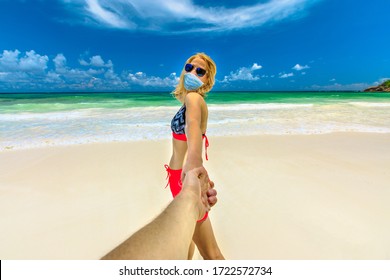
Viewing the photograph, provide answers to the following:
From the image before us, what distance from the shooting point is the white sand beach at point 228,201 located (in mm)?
2602

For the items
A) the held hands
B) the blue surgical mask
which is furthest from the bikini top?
the held hands

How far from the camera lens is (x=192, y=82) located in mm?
1872

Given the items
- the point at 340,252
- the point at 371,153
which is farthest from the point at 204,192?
the point at 371,153

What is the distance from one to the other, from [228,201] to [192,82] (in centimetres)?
225

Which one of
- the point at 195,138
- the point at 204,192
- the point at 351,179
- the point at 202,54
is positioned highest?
the point at 202,54

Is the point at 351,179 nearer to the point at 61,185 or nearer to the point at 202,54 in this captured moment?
the point at 202,54

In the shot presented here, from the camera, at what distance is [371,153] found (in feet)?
18.3

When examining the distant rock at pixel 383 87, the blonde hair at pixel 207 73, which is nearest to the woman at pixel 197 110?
the blonde hair at pixel 207 73

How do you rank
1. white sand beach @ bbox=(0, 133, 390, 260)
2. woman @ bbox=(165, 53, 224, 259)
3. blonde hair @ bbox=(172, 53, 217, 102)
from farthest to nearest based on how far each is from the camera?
white sand beach @ bbox=(0, 133, 390, 260), blonde hair @ bbox=(172, 53, 217, 102), woman @ bbox=(165, 53, 224, 259)

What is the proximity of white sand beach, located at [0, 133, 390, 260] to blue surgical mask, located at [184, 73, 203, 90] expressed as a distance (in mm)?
1538

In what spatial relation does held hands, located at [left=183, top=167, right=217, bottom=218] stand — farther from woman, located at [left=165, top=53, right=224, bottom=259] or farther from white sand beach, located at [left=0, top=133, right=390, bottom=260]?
white sand beach, located at [left=0, top=133, right=390, bottom=260]

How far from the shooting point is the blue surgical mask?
6.13 feet

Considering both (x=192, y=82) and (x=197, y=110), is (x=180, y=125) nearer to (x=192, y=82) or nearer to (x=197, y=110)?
(x=197, y=110)

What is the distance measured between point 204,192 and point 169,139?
595 cm
